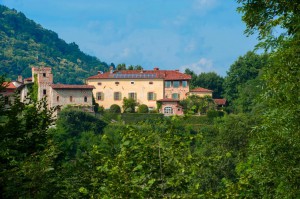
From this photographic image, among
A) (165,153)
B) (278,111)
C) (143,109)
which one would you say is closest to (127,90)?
(143,109)

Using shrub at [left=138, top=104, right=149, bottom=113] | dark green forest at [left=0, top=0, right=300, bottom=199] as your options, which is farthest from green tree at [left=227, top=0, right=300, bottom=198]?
shrub at [left=138, top=104, right=149, bottom=113]

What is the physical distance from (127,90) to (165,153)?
239 ft

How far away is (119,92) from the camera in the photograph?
8281 centimetres

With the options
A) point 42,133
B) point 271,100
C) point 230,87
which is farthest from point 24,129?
point 230,87

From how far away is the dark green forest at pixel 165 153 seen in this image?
10062mm

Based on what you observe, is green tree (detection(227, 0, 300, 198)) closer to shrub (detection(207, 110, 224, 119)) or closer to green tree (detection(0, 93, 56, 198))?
green tree (detection(0, 93, 56, 198))

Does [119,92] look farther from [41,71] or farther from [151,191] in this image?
[151,191]

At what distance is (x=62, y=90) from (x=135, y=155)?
68411 millimetres

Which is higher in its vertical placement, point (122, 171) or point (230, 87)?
point (230, 87)

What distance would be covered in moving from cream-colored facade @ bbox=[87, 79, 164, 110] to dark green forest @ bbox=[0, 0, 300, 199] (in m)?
66.1

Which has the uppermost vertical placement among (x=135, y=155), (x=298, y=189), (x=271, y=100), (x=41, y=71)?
(x=41, y=71)

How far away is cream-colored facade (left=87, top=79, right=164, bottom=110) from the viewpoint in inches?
3250

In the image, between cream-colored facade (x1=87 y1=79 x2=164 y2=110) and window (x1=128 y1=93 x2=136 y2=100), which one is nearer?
cream-colored facade (x1=87 y1=79 x2=164 y2=110)

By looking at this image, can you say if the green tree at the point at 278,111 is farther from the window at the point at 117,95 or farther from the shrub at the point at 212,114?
the window at the point at 117,95
